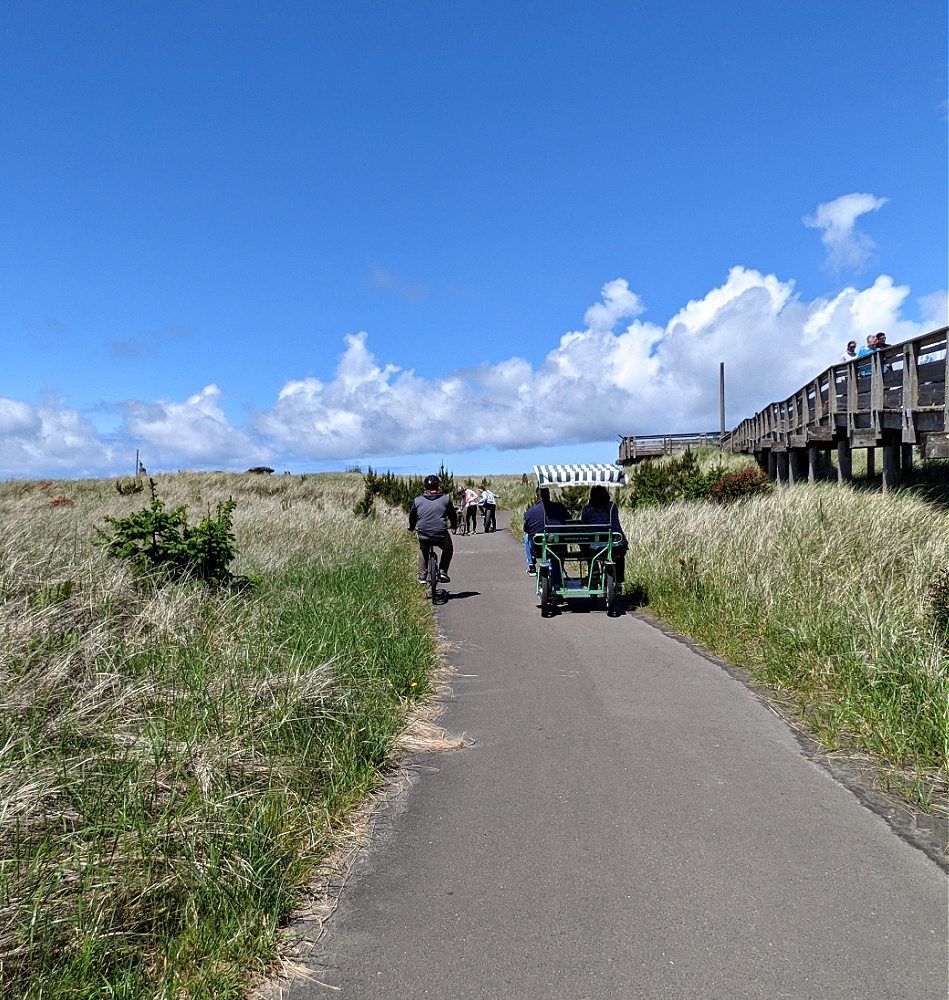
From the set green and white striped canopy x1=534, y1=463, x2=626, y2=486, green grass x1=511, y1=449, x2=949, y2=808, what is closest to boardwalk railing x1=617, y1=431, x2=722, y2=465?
green and white striped canopy x1=534, y1=463, x2=626, y2=486

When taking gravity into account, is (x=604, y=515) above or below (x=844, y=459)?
below

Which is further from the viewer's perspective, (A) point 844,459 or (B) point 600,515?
(A) point 844,459

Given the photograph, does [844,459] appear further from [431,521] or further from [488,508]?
[431,521]

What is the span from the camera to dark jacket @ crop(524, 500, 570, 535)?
11938mm

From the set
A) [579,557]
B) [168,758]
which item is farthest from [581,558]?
[168,758]

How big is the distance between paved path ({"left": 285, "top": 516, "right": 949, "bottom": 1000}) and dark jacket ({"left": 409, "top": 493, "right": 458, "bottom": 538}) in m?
6.49

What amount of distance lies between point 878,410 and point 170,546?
15.1m

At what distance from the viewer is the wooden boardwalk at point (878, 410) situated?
49.0ft

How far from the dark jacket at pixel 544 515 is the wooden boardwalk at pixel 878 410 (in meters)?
6.57

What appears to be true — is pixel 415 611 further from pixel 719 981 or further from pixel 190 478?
pixel 190 478

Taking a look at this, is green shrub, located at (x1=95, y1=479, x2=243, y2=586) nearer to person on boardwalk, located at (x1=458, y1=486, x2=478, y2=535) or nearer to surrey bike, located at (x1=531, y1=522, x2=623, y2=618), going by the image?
surrey bike, located at (x1=531, y1=522, x2=623, y2=618)

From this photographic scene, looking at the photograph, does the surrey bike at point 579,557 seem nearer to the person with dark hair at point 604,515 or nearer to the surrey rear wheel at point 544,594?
the surrey rear wheel at point 544,594

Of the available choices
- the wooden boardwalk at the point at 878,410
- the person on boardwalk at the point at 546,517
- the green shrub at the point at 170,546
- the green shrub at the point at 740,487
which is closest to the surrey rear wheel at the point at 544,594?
the person on boardwalk at the point at 546,517

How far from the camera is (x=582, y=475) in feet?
110
